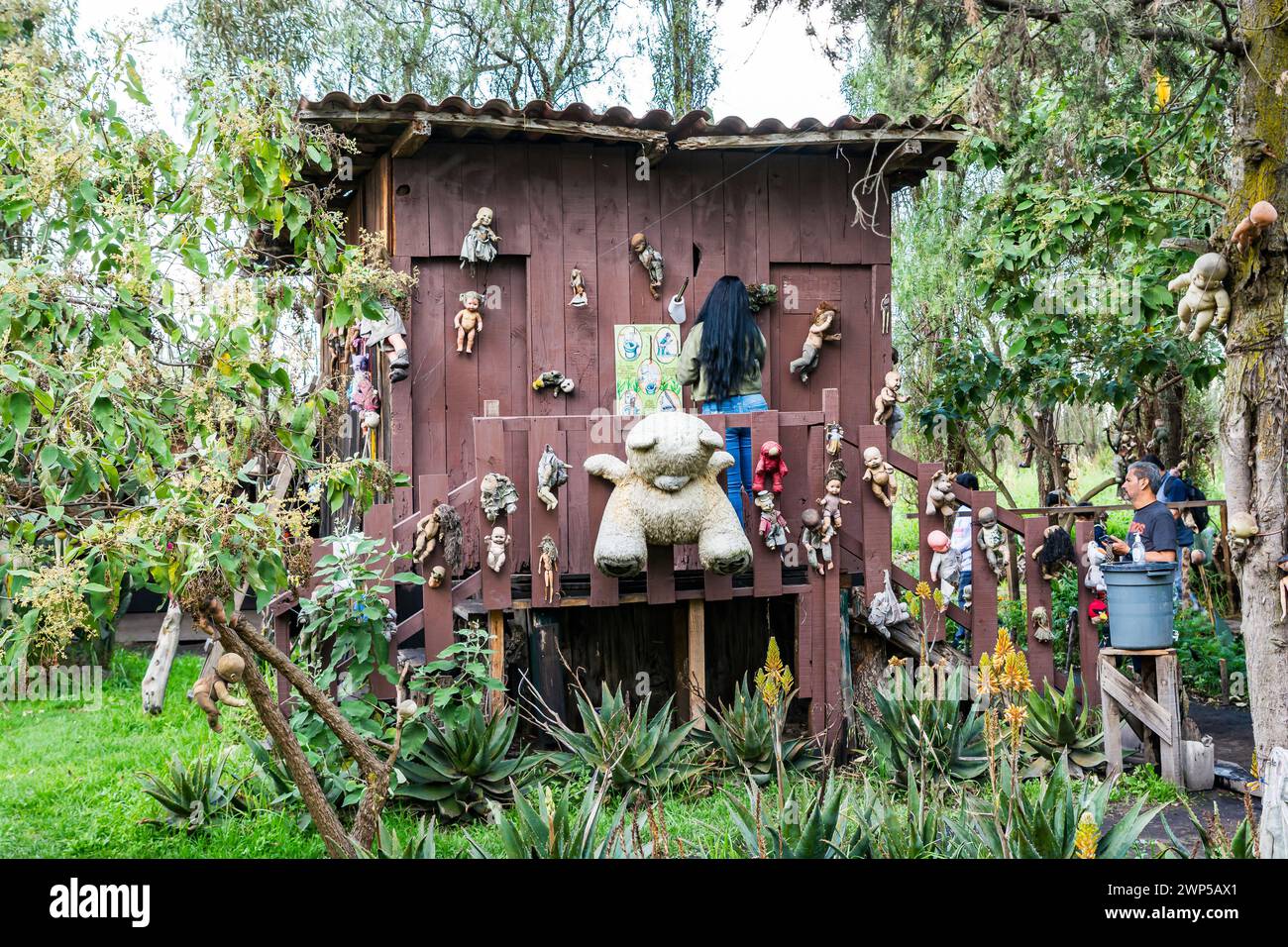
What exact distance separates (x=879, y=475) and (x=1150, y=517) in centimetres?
166

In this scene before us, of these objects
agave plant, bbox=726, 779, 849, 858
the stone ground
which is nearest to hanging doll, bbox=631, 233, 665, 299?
the stone ground

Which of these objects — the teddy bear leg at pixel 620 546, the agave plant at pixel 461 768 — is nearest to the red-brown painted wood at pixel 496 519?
the teddy bear leg at pixel 620 546

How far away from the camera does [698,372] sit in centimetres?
763

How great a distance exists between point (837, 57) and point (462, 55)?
10602 mm

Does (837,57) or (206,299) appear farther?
(837,57)

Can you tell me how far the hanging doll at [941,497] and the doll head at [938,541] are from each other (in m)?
0.13

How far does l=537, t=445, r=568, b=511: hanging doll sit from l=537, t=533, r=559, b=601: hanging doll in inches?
7.8

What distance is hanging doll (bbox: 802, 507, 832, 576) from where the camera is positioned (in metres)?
7.13

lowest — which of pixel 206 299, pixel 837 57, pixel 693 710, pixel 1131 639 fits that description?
pixel 693 710

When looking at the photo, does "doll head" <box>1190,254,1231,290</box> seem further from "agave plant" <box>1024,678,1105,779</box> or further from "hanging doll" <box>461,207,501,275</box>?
"hanging doll" <box>461,207,501,275</box>

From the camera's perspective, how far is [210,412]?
4.39 meters

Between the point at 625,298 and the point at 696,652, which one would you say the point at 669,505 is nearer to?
the point at 696,652
